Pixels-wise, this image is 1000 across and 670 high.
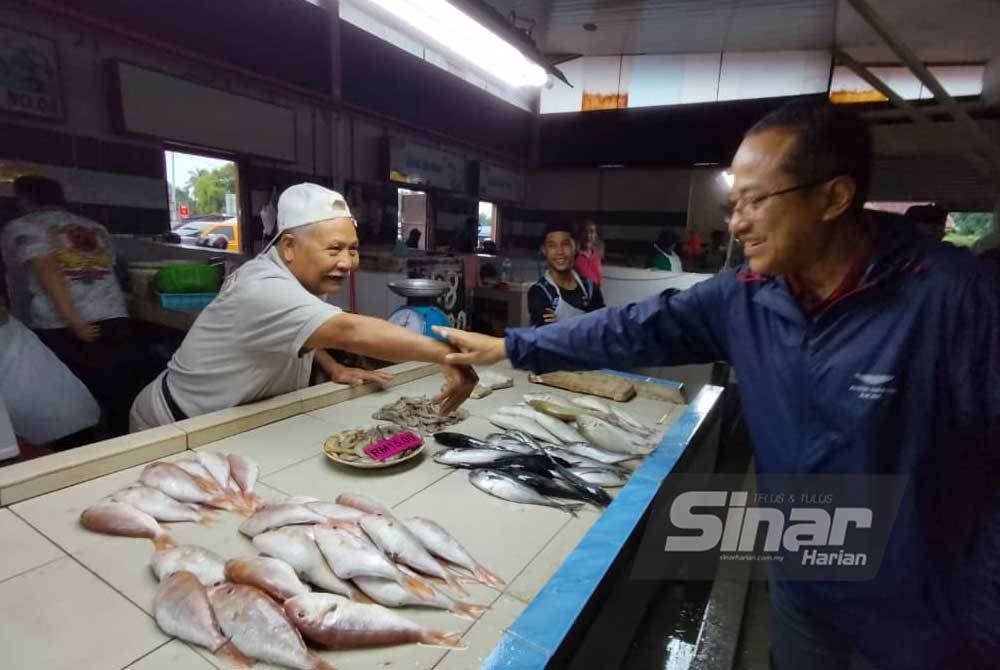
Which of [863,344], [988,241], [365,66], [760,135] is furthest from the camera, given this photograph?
[365,66]

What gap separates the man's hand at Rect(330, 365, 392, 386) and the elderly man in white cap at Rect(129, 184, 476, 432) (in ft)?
1.18

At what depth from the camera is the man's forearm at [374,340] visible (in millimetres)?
1948

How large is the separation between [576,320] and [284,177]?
6.35m

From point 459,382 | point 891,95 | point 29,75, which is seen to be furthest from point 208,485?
point 891,95

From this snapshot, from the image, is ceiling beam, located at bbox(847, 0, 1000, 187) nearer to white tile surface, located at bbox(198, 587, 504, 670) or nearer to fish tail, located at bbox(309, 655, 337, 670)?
white tile surface, located at bbox(198, 587, 504, 670)

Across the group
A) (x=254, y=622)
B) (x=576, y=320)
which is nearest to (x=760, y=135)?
(x=576, y=320)

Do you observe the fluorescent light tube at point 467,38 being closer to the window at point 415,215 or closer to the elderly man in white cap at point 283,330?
the elderly man in white cap at point 283,330

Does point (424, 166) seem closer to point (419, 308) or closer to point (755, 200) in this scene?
point (419, 308)

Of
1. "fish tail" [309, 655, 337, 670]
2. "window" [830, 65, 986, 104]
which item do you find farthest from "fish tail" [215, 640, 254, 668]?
"window" [830, 65, 986, 104]

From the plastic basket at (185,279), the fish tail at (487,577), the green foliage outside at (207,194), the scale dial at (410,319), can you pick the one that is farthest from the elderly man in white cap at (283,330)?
the green foliage outside at (207,194)

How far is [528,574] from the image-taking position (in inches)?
53.6

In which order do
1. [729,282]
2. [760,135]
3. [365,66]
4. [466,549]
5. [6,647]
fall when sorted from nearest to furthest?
[6,647], [760,135], [466,549], [729,282], [365,66]

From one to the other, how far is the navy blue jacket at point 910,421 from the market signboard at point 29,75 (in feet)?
20.3

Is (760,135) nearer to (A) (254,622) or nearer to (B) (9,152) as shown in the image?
(A) (254,622)
